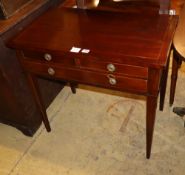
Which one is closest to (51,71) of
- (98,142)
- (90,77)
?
(90,77)

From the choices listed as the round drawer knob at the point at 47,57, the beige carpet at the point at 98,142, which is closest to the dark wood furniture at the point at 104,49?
the round drawer knob at the point at 47,57

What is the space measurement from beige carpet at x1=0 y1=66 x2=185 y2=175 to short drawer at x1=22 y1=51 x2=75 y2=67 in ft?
2.19

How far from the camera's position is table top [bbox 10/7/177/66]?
1.04m

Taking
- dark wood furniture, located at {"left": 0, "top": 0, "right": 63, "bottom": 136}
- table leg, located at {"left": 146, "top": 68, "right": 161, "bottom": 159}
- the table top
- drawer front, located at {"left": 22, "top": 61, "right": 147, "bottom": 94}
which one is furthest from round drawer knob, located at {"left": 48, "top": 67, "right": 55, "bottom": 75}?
table leg, located at {"left": 146, "top": 68, "right": 161, "bottom": 159}

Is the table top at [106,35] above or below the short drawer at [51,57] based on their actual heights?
above

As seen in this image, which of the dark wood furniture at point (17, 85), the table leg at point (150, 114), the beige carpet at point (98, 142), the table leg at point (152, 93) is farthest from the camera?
the beige carpet at point (98, 142)

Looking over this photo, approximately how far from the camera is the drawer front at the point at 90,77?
1099 mm

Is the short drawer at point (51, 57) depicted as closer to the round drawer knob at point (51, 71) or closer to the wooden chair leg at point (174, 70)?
the round drawer knob at point (51, 71)

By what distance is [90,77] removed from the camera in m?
1.17

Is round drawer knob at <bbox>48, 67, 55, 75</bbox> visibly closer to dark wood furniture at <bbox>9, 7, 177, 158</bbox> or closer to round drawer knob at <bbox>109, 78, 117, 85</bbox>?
dark wood furniture at <bbox>9, 7, 177, 158</bbox>

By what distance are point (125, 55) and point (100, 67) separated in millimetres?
137

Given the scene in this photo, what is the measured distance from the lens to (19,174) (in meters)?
1.50

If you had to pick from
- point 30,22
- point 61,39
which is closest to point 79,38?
point 61,39

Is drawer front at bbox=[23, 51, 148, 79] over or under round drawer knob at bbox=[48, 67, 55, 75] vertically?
over
